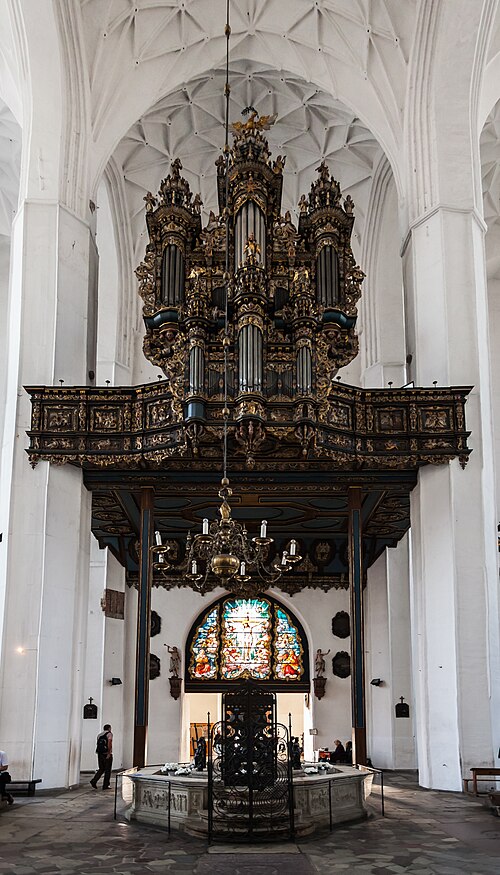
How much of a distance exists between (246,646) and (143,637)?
8.87 meters

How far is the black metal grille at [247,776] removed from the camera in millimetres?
9695

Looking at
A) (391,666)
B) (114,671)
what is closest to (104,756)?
→ (114,671)

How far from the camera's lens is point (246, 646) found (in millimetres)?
23250

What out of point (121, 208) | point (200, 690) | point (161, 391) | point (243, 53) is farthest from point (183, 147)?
point (200, 690)

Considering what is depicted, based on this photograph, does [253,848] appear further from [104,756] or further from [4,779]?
[104,756]

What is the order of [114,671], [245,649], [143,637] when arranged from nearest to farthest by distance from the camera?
[143,637], [114,671], [245,649]

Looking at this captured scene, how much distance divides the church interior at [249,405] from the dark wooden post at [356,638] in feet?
0.14

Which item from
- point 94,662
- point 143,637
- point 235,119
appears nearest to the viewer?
point 143,637

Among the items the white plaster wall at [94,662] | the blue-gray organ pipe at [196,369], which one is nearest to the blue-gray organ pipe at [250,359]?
the blue-gray organ pipe at [196,369]

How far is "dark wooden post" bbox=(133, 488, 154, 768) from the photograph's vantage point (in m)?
14.2

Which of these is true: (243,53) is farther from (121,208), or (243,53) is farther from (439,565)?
(439,565)

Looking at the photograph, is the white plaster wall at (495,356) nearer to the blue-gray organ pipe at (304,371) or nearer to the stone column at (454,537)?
the stone column at (454,537)

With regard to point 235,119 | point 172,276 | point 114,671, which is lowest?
point 114,671

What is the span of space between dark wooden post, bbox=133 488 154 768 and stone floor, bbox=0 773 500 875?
7.02 feet
